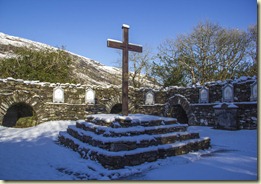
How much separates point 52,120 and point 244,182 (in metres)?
9.53

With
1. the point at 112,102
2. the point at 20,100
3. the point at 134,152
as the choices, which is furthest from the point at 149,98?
the point at 134,152

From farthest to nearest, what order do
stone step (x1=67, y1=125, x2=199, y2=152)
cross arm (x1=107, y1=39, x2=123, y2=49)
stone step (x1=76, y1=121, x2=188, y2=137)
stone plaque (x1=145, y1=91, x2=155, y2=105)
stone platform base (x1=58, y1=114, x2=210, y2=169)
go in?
stone plaque (x1=145, y1=91, x2=155, y2=105) → cross arm (x1=107, y1=39, x2=123, y2=49) → stone step (x1=76, y1=121, x2=188, y2=137) → stone step (x1=67, y1=125, x2=199, y2=152) → stone platform base (x1=58, y1=114, x2=210, y2=169)

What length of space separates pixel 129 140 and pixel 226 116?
5.81 meters

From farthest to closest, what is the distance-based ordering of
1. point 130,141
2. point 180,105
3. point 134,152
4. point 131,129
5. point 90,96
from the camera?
point 180,105, point 90,96, point 131,129, point 130,141, point 134,152

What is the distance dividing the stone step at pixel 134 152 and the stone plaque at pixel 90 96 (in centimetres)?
593

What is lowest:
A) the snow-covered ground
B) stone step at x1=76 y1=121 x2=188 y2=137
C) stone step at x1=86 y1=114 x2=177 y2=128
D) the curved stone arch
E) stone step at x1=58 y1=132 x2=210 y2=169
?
the snow-covered ground

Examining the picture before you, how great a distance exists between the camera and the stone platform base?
188 inches

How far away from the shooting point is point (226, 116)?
9.31 meters

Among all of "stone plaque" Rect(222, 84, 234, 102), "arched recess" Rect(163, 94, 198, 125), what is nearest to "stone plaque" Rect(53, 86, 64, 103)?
"arched recess" Rect(163, 94, 198, 125)

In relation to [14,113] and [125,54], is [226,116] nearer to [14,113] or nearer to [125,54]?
[125,54]

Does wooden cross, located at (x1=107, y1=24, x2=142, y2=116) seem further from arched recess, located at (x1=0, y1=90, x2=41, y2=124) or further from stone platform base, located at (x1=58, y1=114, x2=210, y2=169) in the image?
arched recess, located at (x1=0, y1=90, x2=41, y2=124)

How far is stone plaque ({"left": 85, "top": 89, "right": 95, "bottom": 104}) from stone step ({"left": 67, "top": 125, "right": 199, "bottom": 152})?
584cm

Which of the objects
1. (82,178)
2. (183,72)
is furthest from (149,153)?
(183,72)

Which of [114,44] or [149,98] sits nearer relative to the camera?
[114,44]
